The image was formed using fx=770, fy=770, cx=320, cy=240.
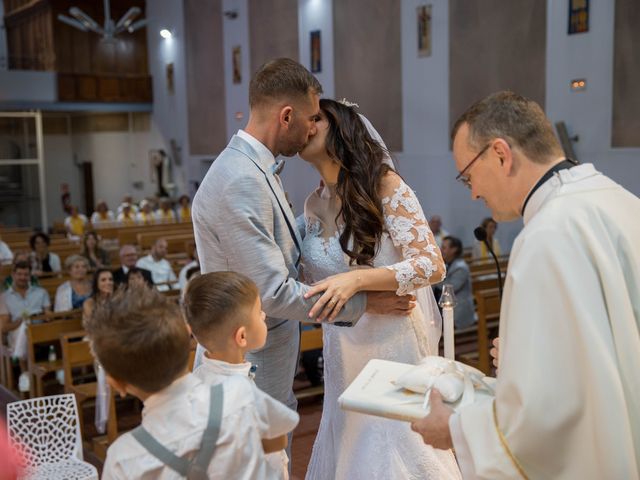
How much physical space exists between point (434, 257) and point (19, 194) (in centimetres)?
2056

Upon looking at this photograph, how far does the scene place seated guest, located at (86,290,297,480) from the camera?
71.1 inches

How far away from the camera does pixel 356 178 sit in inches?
113

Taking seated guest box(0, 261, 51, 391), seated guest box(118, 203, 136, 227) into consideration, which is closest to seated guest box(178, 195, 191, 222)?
seated guest box(118, 203, 136, 227)

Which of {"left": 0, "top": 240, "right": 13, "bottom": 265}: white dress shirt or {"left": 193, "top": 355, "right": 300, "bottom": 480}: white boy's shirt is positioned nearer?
{"left": 193, "top": 355, "right": 300, "bottom": 480}: white boy's shirt

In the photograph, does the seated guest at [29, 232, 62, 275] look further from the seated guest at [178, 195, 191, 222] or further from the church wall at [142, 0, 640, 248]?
the seated guest at [178, 195, 191, 222]

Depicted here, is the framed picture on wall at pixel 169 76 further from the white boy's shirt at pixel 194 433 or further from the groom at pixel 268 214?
the white boy's shirt at pixel 194 433

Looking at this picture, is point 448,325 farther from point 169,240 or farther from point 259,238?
point 169,240

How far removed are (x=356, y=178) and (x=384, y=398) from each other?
3.48 feet

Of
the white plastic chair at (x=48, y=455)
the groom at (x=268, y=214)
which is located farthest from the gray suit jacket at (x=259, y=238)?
the white plastic chair at (x=48, y=455)

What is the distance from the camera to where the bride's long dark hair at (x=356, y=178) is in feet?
9.38

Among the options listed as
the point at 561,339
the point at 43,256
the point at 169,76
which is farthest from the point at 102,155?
the point at 561,339

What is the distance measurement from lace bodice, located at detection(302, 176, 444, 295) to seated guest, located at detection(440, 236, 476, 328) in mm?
5317

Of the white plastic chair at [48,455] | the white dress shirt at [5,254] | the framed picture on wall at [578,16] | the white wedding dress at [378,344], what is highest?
the framed picture on wall at [578,16]

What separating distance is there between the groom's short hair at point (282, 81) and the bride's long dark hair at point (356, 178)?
0.32 metres
